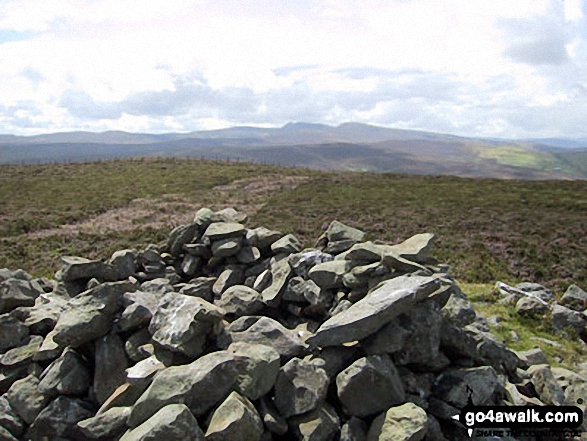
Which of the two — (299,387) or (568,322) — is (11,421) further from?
(568,322)

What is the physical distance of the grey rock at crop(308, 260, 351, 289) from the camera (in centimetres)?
1249

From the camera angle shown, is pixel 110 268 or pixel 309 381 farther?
pixel 110 268

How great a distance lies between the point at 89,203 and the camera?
51.5m

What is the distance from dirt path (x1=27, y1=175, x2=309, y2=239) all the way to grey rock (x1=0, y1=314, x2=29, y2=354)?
27986 millimetres

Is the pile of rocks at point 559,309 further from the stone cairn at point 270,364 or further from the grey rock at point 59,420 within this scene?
the grey rock at point 59,420

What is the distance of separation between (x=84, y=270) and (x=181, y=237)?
391 cm

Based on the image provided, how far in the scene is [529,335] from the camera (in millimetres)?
15398

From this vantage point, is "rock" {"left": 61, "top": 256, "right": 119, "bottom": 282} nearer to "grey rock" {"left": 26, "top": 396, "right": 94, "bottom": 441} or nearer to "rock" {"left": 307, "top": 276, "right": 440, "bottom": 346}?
"grey rock" {"left": 26, "top": 396, "right": 94, "bottom": 441}

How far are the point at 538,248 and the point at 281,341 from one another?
26569mm

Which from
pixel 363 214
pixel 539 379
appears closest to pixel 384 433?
pixel 539 379

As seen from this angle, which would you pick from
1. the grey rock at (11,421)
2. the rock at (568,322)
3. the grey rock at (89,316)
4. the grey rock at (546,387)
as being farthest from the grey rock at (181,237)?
the rock at (568,322)

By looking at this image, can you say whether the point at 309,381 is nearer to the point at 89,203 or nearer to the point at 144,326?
→ the point at 144,326

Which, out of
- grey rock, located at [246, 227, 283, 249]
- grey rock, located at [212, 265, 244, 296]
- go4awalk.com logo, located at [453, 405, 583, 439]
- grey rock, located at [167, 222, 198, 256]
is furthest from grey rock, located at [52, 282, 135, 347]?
go4awalk.com logo, located at [453, 405, 583, 439]

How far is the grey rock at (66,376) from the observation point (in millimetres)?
10008
